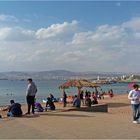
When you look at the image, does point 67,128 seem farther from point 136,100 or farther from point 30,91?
point 30,91

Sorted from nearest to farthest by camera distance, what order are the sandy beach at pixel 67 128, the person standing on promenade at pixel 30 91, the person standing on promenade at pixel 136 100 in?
the sandy beach at pixel 67 128, the person standing on promenade at pixel 136 100, the person standing on promenade at pixel 30 91

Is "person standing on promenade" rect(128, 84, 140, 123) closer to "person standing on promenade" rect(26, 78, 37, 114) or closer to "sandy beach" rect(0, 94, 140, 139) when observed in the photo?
"sandy beach" rect(0, 94, 140, 139)

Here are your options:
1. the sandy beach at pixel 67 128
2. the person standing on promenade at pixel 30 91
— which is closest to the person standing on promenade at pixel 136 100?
the sandy beach at pixel 67 128

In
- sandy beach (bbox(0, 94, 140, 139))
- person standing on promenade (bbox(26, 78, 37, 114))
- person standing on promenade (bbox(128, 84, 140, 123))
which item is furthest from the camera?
person standing on promenade (bbox(26, 78, 37, 114))

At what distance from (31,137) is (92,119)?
4104 mm

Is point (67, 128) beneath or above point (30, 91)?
beneath

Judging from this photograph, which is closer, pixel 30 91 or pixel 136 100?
pixel 136 100

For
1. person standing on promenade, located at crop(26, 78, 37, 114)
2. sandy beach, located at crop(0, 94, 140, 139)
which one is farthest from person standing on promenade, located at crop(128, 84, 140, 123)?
person standing on promenade, located at crop(26, 78, 37, 114)

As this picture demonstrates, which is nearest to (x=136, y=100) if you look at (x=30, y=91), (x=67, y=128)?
(x=67, y=128)

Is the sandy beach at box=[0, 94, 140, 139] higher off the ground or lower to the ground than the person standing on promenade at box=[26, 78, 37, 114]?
lower

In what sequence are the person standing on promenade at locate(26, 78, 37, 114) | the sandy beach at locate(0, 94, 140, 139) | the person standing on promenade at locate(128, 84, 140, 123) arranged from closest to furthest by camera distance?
the sandy beach at locate(0, 94, 140, 139), the person standing on promenade at locate(128, 84, 140, 123), the person standing on promenade at locate(26, 78, 37, 114)

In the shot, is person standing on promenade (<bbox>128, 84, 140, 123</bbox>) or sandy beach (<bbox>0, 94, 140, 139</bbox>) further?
person standing on promenade (<bbox>128, 84, 140, 123</bbox>)

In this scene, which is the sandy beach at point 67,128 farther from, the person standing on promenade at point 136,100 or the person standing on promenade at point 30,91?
the person standing on promenade at point 30,91

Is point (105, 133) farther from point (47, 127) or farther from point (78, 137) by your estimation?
point (47, 127)
